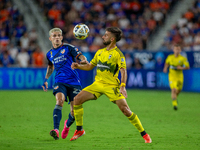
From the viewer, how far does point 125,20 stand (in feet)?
77.8

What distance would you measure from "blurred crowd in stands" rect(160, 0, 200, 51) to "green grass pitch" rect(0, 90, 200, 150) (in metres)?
8.70

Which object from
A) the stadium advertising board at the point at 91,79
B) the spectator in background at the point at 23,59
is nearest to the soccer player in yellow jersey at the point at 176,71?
the stadium advertising board at the point at 91,79

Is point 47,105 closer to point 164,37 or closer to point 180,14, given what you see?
point 164,37

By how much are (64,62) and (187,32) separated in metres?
16.6

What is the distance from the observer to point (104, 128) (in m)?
8.45

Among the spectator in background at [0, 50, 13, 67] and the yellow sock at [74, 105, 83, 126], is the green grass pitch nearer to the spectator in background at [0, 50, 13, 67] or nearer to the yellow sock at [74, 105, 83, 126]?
the yellow sock at [74, 105, 83, 126]

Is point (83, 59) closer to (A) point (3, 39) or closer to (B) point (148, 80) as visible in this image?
(B) point (148, 80)

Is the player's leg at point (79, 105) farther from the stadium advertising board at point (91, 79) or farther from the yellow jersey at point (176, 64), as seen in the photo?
the stadium advertising board at point (91, 79)

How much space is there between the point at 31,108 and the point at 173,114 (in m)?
5.05

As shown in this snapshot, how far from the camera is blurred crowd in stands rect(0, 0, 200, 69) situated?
20734 millimetres

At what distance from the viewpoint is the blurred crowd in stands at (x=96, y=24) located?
68.0 ft

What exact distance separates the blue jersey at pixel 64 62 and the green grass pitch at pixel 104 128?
1.27m

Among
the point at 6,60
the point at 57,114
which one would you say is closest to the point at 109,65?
the point at 57,114

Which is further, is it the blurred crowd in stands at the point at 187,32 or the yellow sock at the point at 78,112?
the blurred crowd in stands at the point at 187,32
